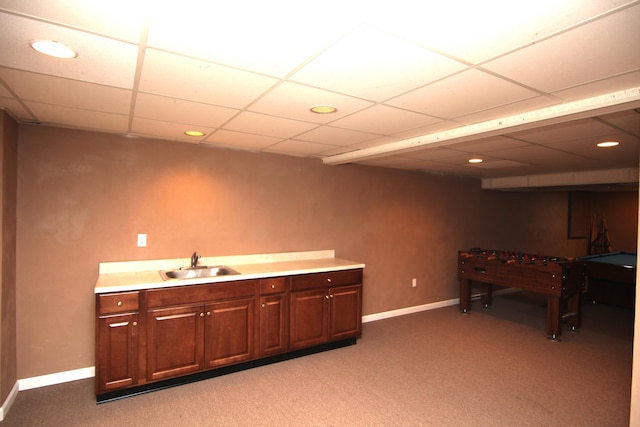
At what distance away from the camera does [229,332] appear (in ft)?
10.4

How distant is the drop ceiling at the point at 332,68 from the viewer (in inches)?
48.3

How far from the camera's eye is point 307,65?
65.2 inches

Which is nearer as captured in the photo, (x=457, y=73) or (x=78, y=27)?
(x=78, y=27)

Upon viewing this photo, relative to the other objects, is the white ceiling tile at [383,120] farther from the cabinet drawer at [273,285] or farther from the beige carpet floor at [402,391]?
the beige carpet floor at [402,391]

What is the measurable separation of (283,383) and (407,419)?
3.62 feet

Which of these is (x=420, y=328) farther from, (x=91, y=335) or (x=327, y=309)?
(x=91, y=335)

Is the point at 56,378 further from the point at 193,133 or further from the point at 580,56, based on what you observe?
the point at 580,56

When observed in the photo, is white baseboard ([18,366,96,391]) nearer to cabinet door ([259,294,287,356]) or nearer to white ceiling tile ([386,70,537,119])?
cabinet door ([259,294,287,356])

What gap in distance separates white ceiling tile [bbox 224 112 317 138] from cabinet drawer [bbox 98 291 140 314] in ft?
5.15

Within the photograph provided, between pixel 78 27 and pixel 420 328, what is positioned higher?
pixel 78 27

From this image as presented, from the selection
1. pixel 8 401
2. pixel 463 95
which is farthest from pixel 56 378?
pixel 463 95

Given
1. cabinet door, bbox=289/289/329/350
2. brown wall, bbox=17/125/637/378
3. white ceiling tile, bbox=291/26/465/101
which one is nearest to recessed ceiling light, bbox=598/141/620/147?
brown wall, bbox=17/125/637/378

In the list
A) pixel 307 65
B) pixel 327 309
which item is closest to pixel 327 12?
pixel 307 65

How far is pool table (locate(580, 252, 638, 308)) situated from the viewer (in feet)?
18.1
